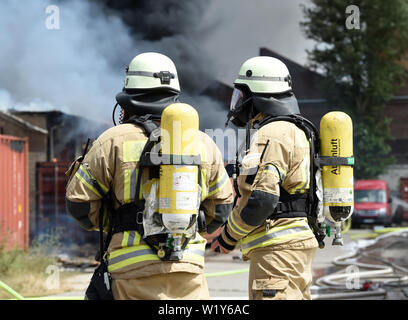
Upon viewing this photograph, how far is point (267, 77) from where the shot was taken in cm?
387

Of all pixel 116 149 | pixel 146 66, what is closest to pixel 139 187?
pixel 116 149

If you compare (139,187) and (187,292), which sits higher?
(139,187)

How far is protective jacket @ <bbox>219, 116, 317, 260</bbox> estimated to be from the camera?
343 centimetres

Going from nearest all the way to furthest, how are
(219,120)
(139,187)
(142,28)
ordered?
1. (139,187)
2. (219,120)
3. (142,28)

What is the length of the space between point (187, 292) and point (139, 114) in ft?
2.95

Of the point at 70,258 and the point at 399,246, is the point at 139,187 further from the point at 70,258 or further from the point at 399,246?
the point at 399,246

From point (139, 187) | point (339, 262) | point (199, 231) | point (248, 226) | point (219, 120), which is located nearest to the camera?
point (139, 187)

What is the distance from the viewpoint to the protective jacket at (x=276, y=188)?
11.2 ft

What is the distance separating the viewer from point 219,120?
43.7 ft

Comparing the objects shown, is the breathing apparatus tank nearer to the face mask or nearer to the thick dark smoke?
the face mask

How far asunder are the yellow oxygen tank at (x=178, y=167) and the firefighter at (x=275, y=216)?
2.47 ft

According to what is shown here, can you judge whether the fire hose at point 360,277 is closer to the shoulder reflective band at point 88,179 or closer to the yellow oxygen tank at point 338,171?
the yellow oxygen tank at point 338,171

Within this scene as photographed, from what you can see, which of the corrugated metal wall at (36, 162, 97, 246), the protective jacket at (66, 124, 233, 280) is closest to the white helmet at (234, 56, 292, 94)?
the protective jacket at (66, 124, 233, 280)

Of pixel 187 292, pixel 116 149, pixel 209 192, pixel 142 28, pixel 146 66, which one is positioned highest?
pixel 142 28
